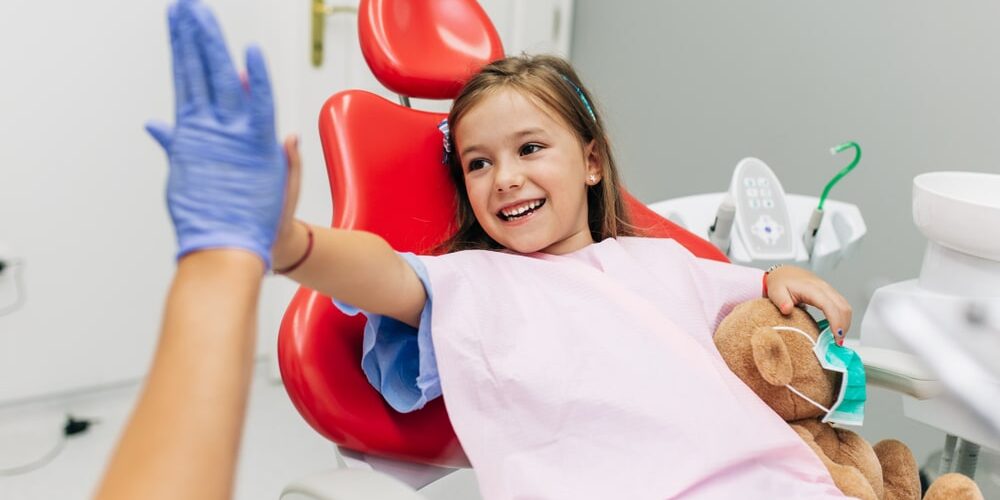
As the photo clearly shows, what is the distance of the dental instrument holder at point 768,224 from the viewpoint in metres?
1.44

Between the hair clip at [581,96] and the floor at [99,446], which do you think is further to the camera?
the floor at [99,446]

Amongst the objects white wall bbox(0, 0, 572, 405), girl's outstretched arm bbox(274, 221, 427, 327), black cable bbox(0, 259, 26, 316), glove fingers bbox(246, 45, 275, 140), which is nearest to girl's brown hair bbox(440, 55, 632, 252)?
girl's outstretched arm bbox(274, 221, 427, 327)

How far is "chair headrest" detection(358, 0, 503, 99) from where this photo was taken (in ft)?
3.81

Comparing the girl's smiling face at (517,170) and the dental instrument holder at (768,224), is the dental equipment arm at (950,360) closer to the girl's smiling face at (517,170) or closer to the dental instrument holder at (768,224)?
the girl's smiling face at (517,170)

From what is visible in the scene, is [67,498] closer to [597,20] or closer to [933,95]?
[597,20]

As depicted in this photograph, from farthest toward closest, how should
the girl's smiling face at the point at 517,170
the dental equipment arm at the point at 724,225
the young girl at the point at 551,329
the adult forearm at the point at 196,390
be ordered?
the dental equipment arm at the point at 724,225 < the girl's smiling face at the point at 517,170 < the young girl at the point at 551,329 < the adult forearm at the point at 196,390

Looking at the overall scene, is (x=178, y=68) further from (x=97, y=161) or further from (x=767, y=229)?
(x=97, y=161)

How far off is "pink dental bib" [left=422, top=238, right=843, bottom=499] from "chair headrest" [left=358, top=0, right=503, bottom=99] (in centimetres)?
34

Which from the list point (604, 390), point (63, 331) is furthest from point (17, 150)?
point (604, 390)

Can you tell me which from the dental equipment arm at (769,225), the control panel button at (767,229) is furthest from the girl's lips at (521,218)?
the control panel button at (767,229)

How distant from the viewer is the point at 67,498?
1.72m

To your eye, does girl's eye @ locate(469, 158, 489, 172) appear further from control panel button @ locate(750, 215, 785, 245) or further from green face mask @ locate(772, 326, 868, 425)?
control panel button @ locate(750, 215, 785, 245)

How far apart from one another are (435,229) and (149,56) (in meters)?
1.21

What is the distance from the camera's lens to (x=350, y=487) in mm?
734
